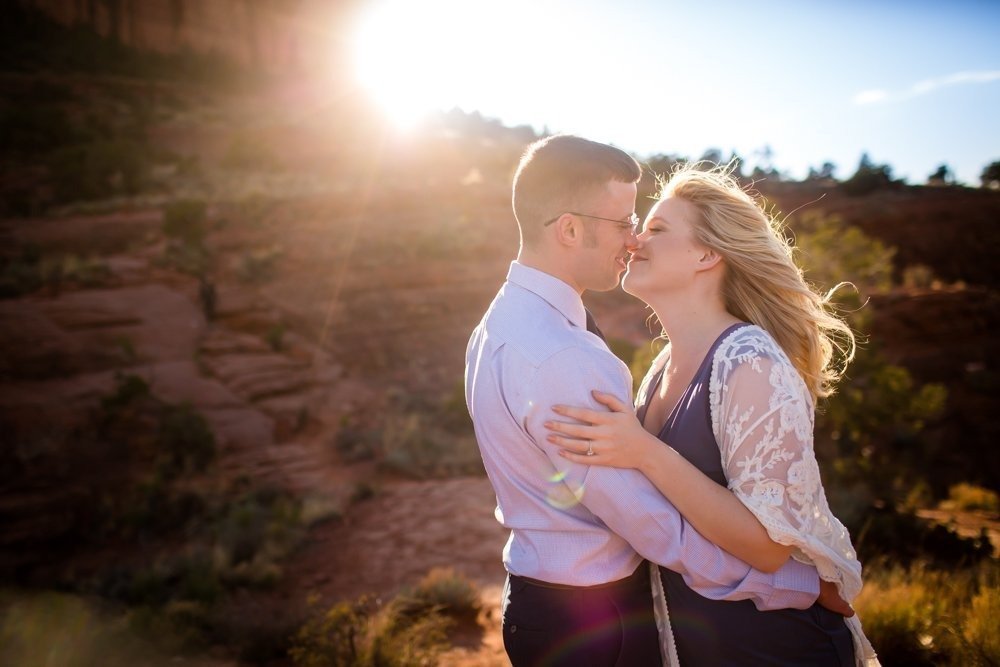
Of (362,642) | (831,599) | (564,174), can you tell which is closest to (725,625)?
(831,599)

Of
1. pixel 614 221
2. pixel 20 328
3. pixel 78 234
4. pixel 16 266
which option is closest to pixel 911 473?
pixel 614 221

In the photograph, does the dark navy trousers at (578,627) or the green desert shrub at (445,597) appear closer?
the dark navy trousers at (578,627)

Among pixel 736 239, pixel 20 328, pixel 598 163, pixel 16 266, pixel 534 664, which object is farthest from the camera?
pixel 16 266

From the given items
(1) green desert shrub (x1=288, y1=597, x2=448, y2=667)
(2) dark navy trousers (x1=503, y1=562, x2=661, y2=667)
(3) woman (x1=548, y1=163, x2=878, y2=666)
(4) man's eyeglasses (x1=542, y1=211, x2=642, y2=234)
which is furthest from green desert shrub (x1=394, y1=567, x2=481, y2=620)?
(4) man's eyeglasses (x1=542, y1=211, x2=642, y2=234)

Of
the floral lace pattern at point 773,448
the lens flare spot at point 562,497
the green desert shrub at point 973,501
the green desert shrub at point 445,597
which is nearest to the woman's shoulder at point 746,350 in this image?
the floral lace pattern at point 773,448

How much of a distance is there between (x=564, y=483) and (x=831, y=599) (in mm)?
971

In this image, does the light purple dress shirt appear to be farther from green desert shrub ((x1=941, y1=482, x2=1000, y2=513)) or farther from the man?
green desert shrub ((x1=941, y1=482, x2=1000, y2=513))

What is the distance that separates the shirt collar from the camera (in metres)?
2.01

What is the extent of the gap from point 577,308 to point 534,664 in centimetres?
107

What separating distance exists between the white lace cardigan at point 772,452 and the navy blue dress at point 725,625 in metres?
0.04

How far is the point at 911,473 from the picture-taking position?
11.3m

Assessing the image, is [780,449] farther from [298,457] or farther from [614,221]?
[298,457]

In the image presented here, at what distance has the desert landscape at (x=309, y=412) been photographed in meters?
5.30

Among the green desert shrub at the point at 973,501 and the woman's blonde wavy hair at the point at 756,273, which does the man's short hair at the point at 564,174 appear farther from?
the green desert shrub at the point at 973,501
